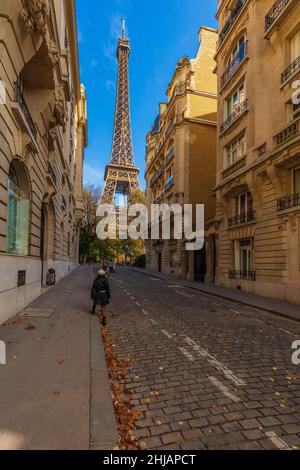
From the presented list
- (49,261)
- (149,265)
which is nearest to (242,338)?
(49,261)

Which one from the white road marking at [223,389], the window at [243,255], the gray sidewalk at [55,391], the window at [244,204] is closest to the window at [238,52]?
the window at [244,204]

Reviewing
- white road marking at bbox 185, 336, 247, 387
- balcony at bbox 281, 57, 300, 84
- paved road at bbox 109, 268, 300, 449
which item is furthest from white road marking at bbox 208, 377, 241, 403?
balcony at bbox 281, 57, 300, 84

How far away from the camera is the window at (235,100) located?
1925 centimetres

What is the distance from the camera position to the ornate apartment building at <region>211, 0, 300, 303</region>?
13.8 meters

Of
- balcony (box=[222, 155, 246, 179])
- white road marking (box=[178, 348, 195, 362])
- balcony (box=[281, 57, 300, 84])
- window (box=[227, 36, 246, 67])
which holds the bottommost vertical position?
white road marking (box=[178, 348, 195, 362])

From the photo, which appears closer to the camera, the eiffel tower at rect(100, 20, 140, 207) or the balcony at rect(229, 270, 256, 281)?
the balcony at rect(229, 270, 256, 281)

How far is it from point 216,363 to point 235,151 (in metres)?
17.8

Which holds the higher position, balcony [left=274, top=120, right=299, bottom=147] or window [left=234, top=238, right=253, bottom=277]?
balcony [left=274, top=120, right=299, bottom=147]

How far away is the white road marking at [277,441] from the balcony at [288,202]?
1193 cm

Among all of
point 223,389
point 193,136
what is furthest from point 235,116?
point 223,389

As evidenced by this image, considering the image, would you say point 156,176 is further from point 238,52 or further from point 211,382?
point 211,382

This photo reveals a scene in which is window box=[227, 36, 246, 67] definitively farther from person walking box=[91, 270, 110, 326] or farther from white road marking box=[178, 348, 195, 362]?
white road marking box=[178, 348, 195, 362]

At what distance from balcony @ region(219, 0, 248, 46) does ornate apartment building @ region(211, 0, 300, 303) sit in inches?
2.7

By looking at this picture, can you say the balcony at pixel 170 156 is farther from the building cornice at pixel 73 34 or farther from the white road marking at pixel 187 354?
the white road marking at pixel 187 354
